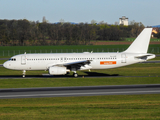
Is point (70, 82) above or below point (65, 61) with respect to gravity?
below

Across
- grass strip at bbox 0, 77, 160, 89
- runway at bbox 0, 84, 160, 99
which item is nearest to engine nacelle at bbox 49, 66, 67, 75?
grass strip at bbox 0, 77, 160, 89

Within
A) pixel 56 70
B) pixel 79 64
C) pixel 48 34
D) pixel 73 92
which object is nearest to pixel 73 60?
pixel 79 64

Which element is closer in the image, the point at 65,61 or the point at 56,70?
the point at 56,70

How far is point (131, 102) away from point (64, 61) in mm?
19361

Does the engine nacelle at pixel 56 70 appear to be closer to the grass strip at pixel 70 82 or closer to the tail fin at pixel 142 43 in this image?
the grass strip at pixel 70 82

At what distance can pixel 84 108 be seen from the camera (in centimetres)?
1919

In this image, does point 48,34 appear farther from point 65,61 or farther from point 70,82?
point 70,82

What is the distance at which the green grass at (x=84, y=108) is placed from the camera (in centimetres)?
1678

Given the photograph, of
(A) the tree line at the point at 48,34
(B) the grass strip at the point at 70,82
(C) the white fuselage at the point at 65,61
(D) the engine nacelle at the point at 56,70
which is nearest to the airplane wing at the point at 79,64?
(C) the white fuselage at the point at 65,61

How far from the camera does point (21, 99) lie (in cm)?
2312

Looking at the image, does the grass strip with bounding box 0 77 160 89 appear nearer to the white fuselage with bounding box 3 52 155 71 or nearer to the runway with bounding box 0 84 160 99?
the runway with bounding box 0 84 160 99

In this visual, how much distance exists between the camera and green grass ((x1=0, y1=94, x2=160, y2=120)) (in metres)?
16.8

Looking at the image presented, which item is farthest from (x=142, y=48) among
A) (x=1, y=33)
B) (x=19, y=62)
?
(x=1, y=33)

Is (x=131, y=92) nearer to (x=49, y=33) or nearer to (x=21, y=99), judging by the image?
(x=21, y=99)
